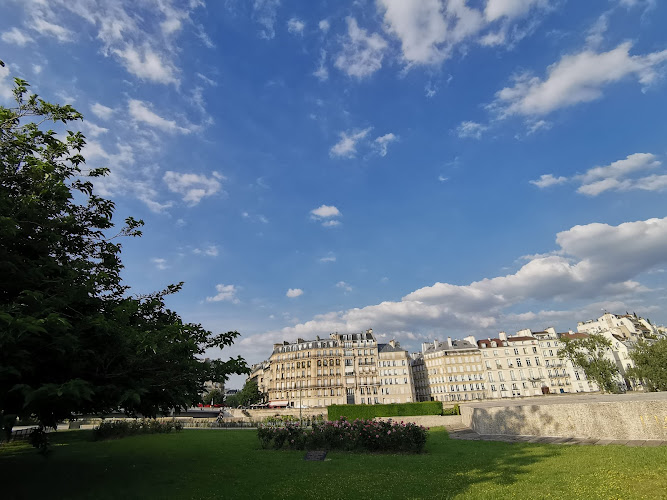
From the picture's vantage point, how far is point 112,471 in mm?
16625

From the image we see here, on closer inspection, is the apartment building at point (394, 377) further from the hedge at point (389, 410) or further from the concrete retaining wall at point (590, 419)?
the concrete retaining wall at point (590, 419)

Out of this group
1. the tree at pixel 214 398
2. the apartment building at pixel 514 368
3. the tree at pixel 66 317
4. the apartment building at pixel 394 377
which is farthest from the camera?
the tree at pixel 214 398

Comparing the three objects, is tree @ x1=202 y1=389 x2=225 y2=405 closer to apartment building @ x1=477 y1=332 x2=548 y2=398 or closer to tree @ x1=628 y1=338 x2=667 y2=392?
apartment building @ x1=477 y1=332 x2=548 y2=398

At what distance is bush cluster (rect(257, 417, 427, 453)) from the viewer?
Result: 22125 mm

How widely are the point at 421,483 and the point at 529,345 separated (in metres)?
104

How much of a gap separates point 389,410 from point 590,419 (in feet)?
116

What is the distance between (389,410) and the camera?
51.2 meters

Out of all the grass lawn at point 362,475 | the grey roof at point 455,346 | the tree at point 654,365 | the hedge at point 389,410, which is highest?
the grey roof at point 455,346

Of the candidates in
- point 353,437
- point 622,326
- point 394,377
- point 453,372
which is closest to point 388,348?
point 394,377

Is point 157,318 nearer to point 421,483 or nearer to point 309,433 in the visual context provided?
point 421,483

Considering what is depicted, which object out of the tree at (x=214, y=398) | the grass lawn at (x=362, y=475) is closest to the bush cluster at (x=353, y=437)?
the grass lawn at (x=362, y=475)

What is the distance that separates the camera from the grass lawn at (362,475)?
10914 millimetres

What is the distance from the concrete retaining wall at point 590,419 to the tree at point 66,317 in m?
17.6

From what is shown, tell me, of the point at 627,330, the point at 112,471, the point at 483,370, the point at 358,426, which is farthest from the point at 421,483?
the point at 627,330
